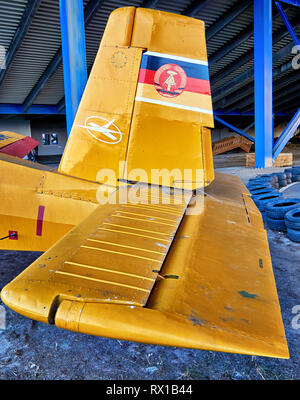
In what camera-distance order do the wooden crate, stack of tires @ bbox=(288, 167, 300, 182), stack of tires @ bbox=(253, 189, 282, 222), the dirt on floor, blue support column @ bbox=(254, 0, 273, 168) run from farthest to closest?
the wooden crate < blue support column @ bbox=(254, 0, 273, 168) < stack of tires @ bbox=(288, 167, 300, 182) < stack of tires @ bbox=(253, 189, 282, 222) < the dirt on floor

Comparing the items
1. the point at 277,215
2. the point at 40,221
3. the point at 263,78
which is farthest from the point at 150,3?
the point at 40,221

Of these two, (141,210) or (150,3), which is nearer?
(141,210)

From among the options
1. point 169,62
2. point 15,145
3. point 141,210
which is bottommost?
point 141,210

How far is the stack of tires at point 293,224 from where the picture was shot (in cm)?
464

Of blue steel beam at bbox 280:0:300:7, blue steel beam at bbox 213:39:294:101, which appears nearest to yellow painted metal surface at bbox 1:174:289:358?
blue steel beam at bbox 280:0:300:7

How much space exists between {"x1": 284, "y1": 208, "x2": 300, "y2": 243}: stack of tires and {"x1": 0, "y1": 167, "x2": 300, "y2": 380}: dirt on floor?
220 cm

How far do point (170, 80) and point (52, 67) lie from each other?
11.6 metres

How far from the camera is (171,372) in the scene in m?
2.13

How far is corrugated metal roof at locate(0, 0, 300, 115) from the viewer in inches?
389

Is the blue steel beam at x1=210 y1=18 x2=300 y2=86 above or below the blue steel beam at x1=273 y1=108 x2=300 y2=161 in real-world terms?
above

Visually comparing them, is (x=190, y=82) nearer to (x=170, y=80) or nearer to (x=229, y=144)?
(x=170, y=80)

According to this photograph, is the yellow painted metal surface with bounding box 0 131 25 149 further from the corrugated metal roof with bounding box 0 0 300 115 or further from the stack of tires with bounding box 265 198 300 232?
the corrugated metal roof with bounding box 0 0 300 115

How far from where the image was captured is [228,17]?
38.4 feet
